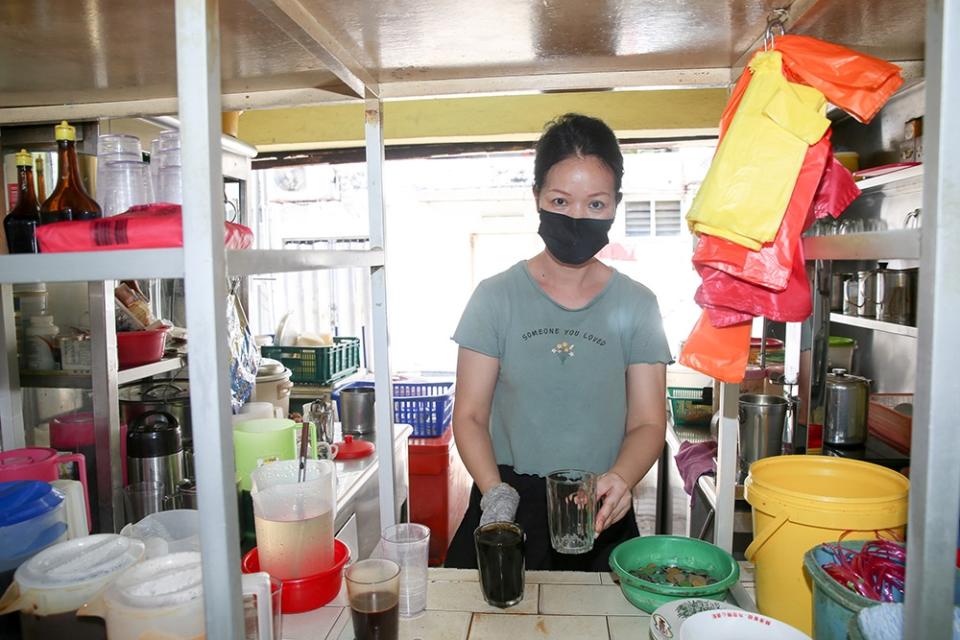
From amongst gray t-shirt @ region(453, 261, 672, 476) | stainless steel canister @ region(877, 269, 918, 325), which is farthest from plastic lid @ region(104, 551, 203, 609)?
stainless steel canister @ region(877, 269, 918, 325)

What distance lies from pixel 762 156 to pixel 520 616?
0.96 metres

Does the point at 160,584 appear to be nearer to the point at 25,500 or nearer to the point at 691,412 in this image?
the point at 25,500

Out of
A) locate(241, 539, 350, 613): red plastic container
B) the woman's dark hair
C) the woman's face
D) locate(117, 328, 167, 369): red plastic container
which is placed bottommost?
locate(241, 539, 350, 613): red plastic container

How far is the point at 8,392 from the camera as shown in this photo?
2.10 metres

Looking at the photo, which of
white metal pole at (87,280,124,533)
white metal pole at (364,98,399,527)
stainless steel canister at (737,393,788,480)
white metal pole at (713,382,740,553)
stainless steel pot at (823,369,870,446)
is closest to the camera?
white metal pole at (713,382,740,553)

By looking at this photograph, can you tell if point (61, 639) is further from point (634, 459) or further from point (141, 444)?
point (634, 459)

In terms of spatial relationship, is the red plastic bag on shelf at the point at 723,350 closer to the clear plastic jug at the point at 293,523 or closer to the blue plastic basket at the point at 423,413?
the clear plastic jug at the point at 293,523

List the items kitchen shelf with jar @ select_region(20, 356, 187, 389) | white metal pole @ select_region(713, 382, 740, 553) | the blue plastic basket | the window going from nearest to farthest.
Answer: white metal pole @ select_region(713, 382, 740, 553)
kitchen shelf with jar @ select_region(20, 356, 187, 389)
the blue plastic basket
the window

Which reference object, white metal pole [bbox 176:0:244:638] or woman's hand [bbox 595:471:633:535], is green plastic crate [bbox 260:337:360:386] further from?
white metal pole [bbox 176:0:244:638]

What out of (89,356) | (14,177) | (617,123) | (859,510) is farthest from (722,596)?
(617,123)

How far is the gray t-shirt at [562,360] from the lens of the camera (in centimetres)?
191

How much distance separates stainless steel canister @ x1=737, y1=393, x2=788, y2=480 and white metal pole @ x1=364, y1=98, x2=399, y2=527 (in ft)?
5.75

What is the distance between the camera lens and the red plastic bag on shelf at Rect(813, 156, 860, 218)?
1126mm

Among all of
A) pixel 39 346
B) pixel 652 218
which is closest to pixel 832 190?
pixel 39 346
